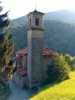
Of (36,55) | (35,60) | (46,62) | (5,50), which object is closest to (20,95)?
(35,60)

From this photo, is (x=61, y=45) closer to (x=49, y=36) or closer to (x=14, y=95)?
(x=49, y=36)

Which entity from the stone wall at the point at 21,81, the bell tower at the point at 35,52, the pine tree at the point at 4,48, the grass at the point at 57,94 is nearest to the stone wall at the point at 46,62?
the bell tower at the point at 35,52

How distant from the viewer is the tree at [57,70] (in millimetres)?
32281

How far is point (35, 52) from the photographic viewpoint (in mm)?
32812

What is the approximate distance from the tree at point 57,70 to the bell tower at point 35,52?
1.45 m

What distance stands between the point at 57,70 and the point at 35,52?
4010 millimetres

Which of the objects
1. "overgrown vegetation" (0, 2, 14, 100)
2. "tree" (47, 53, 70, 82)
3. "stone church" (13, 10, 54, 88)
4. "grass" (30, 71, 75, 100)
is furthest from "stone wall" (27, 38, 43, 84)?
"overgrown vegetation" (0, 2, 14, 100)

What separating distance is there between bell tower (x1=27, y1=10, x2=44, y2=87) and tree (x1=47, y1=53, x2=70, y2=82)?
1.45 meters

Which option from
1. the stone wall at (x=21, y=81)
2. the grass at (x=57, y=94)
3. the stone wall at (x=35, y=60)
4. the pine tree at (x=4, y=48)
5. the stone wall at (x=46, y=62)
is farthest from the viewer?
the stone wall at (x=21, y=81)

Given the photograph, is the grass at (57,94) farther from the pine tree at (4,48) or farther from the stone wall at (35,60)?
the stone wall at (35,60)

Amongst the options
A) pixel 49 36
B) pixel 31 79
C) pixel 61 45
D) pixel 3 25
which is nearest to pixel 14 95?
pixel 31 79

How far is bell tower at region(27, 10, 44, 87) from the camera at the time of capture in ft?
107

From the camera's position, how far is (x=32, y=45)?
32.7 metres

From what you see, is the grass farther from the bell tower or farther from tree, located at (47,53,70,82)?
the bell tower
